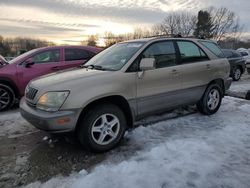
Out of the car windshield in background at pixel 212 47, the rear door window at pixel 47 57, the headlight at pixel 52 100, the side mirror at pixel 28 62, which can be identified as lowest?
the headlight at pixel 52 100

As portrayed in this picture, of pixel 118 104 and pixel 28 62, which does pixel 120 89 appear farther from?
pixel 28 62

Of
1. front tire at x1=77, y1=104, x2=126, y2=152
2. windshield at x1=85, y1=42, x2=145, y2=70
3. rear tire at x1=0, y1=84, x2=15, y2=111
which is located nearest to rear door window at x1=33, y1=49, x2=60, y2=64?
rear tire at x1=0, y1=84, x2=15, y2=111

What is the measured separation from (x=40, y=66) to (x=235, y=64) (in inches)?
370

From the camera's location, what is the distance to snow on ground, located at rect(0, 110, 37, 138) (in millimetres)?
5215

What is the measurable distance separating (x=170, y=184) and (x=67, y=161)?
1564 millimetres

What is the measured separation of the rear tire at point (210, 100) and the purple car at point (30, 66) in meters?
3.94

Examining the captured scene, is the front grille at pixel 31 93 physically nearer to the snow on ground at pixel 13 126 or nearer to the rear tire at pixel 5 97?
the snow on ground at pixel 13 126

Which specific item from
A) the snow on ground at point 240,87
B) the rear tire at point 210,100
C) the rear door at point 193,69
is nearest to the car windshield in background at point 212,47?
the rear door at point 193,69

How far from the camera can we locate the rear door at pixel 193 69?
5301 mm

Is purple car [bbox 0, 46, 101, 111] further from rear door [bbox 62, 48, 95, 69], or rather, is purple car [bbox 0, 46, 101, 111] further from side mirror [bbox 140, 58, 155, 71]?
side mirror [bbox 140, 58, 155, 71]

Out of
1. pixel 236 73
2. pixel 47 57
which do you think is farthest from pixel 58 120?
pixel 236 73

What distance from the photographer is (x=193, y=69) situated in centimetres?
543

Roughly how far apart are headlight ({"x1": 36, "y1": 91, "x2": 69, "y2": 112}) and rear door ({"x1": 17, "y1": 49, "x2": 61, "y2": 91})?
3612 mm

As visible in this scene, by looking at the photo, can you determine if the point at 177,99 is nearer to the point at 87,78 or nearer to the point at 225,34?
the point at 87,78
